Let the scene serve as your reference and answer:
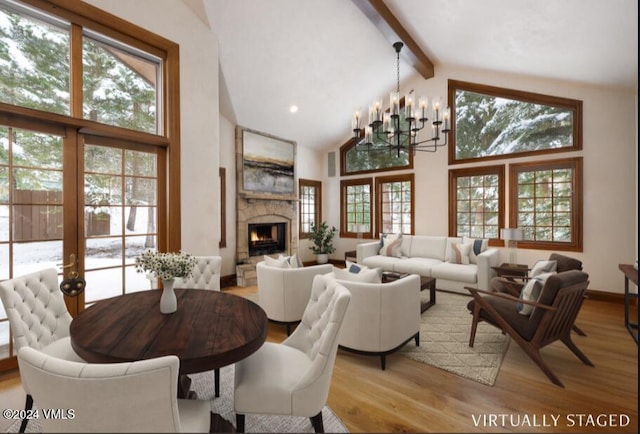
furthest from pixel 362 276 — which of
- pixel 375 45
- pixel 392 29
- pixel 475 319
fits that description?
pixel 375 45

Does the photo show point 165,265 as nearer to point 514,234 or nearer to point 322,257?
point 514,234

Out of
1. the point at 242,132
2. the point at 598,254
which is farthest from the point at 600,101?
the point at 242,132

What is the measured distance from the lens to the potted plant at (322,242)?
662 cm

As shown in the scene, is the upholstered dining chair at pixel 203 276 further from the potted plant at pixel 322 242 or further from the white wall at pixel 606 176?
the white wall at pixel 606 176

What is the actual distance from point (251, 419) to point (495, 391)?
63.9 inches

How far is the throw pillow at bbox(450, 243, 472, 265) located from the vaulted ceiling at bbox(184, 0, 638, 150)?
2747mm

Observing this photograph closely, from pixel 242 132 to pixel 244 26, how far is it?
1857 millimetres

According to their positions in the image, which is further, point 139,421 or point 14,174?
point 14,174

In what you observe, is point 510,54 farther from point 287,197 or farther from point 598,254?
point 287,197

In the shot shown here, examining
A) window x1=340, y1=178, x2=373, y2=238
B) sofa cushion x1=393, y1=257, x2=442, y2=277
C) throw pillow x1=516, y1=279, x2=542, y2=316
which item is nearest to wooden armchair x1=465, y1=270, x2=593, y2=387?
throw pillow x1=516, y1=279, x2=542, y2=316

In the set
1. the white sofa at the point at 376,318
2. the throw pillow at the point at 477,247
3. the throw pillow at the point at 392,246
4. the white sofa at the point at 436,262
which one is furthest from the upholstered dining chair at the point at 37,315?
the throw pillow at the point at 477,247

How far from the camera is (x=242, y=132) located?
529 centimetres

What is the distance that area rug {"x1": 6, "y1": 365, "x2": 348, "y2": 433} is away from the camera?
1.52 metres

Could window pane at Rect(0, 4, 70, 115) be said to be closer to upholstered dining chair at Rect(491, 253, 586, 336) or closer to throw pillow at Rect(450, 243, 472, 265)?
upholstered dining chair at Rect(491, 253, 586, 336)
